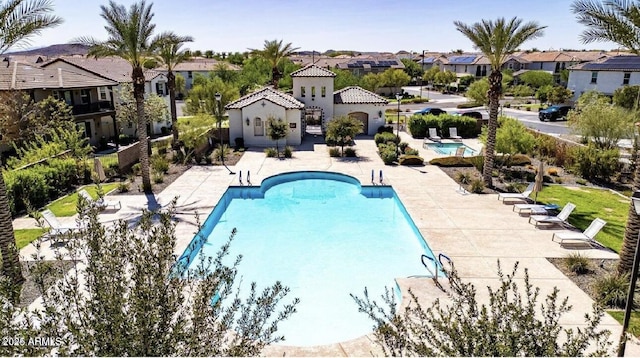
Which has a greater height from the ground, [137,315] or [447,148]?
[137,315]

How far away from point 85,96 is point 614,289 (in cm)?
3865

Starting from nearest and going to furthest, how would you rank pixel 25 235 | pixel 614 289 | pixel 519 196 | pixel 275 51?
pixel 614 289
pixel 25 235
pixel 519 196
pixel 275 51

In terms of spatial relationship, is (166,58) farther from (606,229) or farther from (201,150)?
(606,229)

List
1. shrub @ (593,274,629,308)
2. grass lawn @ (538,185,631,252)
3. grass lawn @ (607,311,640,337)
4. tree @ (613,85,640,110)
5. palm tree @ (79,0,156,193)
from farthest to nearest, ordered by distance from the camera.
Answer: tree @ (613,85,640,110), palm tree @ (79,0,156,193), grass lawn @ (538,185,631,252), shrub @ (593,274,629,308), grass lawn @ (607,311,640,337)

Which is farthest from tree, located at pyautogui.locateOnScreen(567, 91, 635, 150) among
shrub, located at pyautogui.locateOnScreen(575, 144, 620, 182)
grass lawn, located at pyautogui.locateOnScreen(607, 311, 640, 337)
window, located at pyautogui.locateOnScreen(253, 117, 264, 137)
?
window, located at pyautogui.locateOnScreen(253, 117, 264, 137)

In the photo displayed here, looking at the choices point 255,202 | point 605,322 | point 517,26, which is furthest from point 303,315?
point 517,26

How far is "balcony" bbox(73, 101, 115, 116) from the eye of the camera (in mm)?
34031

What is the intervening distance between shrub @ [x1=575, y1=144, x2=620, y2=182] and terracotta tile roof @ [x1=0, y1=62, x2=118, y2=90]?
35573 millimetres

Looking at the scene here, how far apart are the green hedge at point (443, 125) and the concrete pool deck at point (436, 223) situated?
7351mm

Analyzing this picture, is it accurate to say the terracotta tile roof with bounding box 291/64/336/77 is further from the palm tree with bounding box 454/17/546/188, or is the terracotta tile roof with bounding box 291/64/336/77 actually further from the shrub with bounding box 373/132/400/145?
the palm tree with bounding box 454/17/546/188

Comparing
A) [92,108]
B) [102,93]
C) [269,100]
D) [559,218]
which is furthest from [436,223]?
[102,93]

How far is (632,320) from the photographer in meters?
11.2

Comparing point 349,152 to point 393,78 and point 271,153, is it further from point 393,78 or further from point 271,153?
point 393,78

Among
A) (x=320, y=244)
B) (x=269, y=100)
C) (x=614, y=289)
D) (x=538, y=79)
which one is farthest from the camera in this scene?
(x=538, y=79)
